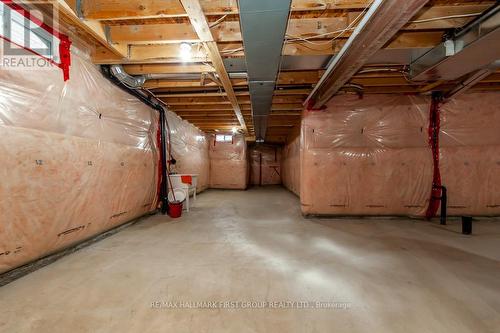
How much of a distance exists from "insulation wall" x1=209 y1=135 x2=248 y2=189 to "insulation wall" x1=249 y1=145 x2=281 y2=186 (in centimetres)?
261

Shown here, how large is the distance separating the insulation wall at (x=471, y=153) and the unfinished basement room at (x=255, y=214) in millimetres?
23

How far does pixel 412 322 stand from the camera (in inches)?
53.7

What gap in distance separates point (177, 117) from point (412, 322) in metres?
5.32

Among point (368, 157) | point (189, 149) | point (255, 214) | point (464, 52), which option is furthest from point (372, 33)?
point (189, 149)

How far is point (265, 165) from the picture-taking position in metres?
11.1

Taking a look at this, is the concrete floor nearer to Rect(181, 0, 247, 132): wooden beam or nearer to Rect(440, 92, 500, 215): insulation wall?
Rect(440, 92, 500, 215): insulation wall

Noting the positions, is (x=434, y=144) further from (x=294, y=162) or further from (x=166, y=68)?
(x=166, y=68)

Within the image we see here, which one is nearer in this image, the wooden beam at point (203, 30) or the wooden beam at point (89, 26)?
the wooden beam at point (203, 30)

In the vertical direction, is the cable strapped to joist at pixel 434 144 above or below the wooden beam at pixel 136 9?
below

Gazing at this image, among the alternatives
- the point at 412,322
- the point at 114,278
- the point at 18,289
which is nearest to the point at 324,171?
the point at 412,322

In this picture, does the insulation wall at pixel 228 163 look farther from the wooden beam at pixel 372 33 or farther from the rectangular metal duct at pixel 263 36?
the wooden beam at pixel 372 33

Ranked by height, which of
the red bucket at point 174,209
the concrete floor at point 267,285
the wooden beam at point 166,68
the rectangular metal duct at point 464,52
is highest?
the wooden beam at point 166,68

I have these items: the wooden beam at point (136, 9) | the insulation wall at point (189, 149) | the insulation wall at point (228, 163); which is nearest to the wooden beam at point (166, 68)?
the wooden beam at point (136, 9)

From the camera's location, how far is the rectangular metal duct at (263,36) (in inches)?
60.2
